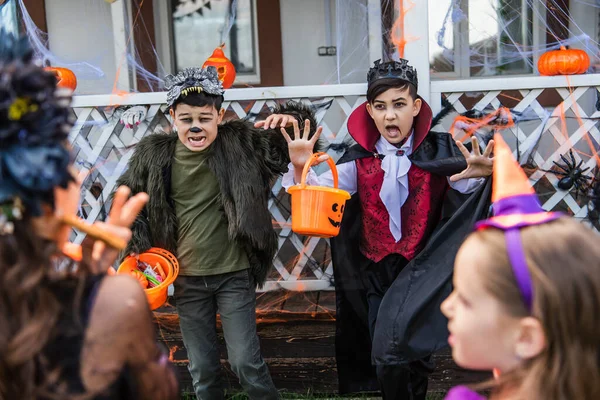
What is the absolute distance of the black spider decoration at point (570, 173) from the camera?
4.35 meters

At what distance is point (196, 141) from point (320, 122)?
1.34 m

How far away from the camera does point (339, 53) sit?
462 cm

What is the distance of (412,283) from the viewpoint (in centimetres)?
298

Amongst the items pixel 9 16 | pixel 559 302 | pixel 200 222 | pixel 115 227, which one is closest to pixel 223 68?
pixel 9 16

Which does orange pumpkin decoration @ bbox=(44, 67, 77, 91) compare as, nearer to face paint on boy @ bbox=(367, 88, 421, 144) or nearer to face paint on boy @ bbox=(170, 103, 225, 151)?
face paint on boy @ bbox=(170, 103, 225, 151)

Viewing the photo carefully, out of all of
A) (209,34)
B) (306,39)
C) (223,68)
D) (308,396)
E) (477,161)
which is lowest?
(308,396)

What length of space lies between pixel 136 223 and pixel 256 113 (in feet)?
5.09

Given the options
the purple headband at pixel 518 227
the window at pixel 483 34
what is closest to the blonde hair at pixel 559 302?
the purple headband at pixel 518 227

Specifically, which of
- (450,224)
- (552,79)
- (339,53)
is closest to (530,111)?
(552,79)

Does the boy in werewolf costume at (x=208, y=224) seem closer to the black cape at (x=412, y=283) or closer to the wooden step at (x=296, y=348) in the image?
the black cape at (x=412, y=283)

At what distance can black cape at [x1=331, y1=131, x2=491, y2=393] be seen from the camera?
285 centimetres

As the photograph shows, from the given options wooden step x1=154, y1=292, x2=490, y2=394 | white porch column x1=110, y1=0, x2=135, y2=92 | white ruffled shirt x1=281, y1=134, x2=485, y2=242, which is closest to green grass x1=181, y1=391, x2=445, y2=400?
wooden step x1=154, y1=292, x2=490, y2=394

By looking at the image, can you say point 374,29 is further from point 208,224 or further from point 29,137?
point 29,137

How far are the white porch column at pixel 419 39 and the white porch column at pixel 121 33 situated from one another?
213cm
